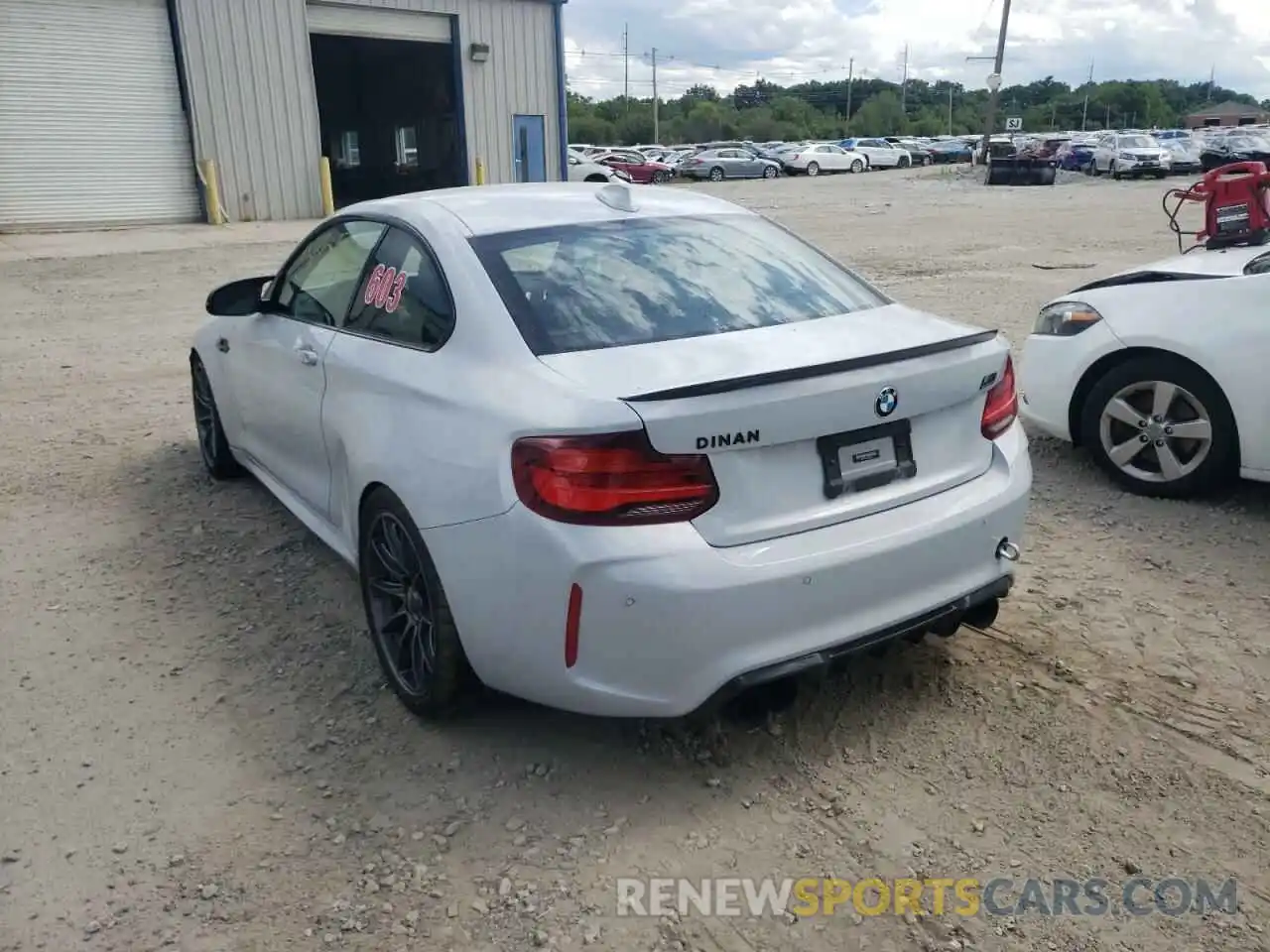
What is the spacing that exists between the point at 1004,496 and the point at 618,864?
4.97 ft

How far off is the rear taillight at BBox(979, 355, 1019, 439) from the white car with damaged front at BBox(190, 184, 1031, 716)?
1cm

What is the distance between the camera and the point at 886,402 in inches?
114

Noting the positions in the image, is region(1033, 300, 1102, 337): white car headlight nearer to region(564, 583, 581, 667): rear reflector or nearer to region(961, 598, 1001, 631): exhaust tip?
region(961, 598, 1001, 631): exhaust tip

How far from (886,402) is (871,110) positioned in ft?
348

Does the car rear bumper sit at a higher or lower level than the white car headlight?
lower

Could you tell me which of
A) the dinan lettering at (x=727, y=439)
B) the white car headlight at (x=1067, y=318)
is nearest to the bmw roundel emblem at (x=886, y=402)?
the dinan lettering at (x=727, y=439)

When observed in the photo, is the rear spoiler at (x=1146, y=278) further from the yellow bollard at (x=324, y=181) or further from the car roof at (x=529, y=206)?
the yellow bollard at (x=324, y=181)

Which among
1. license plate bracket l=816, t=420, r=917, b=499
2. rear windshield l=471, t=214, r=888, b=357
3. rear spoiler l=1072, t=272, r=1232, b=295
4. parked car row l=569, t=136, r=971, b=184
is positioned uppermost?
rear windshield l=471, t=214, r=888, b=357

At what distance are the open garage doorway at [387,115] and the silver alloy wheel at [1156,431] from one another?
23.7 m

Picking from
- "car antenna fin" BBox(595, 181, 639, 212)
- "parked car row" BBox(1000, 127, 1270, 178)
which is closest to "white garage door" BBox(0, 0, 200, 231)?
"car antenna fin" BBox(595, 181, 639, 212)

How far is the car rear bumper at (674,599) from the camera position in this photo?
263 centimetres

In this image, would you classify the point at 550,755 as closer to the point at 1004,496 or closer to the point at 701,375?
the point at 701,375

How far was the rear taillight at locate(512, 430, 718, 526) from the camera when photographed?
8.64 ft

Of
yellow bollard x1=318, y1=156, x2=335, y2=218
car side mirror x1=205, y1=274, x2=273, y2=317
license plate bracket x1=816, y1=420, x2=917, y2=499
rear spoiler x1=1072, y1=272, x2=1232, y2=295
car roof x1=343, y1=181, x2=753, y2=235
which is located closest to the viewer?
license plate bracket x1=816, y1=420, x2=917, y2=499
